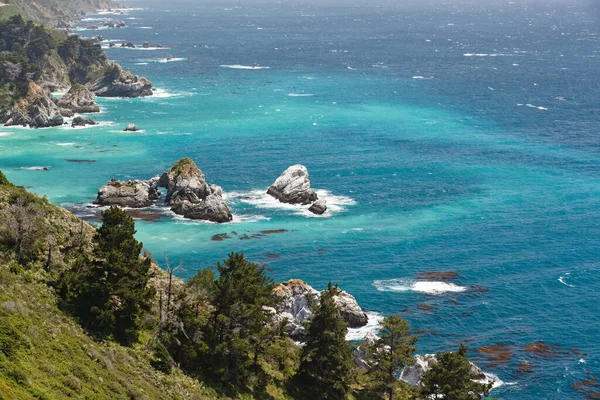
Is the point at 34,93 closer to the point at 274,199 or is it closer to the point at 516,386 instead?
the point at 274,199

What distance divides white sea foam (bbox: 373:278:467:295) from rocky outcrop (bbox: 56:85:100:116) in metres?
116

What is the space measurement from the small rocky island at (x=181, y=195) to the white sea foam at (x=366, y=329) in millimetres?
36667

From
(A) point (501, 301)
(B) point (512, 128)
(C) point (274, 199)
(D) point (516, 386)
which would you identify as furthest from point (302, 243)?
(B) point (512, 128)

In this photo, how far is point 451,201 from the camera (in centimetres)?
12788

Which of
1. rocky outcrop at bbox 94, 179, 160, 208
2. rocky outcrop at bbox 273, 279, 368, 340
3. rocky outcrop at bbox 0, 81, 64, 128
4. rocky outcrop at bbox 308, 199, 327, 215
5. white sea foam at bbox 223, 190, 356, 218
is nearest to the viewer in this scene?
rocky outcrop at bbox 273, 279, 368, 340

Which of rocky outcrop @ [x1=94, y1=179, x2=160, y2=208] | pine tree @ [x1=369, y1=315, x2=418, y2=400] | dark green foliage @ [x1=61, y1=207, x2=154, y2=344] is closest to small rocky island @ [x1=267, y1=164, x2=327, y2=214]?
rocky outcrop @ [x1=94, y1=179, x2=160, y2=208]

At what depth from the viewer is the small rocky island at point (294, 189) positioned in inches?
4884

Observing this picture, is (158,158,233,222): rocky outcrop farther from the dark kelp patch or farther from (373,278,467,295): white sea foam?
the dark kelp patch

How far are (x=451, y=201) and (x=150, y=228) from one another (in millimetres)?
51969

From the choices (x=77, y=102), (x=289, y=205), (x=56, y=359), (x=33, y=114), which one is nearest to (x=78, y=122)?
(x=33, y=114)

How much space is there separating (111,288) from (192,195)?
62.5 metres

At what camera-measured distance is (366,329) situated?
83.6 metres

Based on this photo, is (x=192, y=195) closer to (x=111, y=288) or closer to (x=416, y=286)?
(x=416, y=286)

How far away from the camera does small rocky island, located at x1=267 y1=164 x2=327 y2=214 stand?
4884 inches
